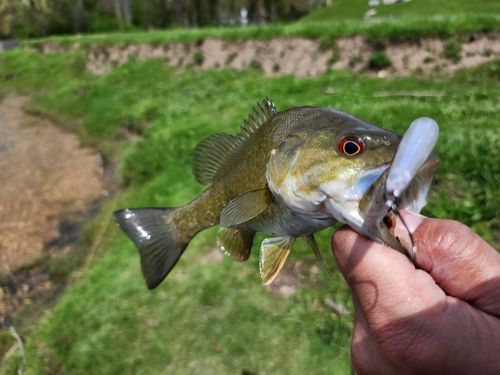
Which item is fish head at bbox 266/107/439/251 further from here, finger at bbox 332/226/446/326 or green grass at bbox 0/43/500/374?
green grass at bbox 0/43/500/374

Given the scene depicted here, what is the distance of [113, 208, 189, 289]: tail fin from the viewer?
2.49 metres

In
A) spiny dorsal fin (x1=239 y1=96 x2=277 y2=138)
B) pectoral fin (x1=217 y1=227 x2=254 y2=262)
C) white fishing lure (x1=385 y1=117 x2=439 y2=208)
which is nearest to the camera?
white fishing lure (x1=385 y1=117 x2=439 y2=208)

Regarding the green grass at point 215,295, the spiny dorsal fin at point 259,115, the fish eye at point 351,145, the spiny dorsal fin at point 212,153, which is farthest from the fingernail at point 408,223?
the green grass at point 215,295

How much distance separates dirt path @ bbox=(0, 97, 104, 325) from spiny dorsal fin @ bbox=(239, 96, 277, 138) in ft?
17.8

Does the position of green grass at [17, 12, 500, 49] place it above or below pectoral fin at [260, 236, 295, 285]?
above

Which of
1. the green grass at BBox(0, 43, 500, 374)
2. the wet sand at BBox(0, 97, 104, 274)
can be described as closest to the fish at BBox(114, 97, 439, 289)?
the green grass at BBox(0, 43, 500, 374)

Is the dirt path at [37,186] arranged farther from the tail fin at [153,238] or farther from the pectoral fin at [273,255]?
the pectoral fin at [273,255]

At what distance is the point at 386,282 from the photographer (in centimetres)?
128

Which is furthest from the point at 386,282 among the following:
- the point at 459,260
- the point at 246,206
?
the point at 246,206

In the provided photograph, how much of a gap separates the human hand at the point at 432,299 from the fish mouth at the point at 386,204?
0.05 metres

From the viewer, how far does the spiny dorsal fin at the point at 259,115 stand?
209 centimetres

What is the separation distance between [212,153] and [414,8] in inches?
781

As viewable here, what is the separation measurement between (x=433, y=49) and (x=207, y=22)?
34788mm

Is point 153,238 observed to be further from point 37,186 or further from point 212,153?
point 37,186
